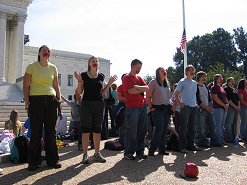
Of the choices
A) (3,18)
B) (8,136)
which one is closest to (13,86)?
(3,18)

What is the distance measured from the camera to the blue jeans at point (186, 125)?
5789 mm

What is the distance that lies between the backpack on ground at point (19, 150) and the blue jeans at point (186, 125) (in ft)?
11.0

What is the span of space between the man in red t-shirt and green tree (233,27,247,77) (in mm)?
53430

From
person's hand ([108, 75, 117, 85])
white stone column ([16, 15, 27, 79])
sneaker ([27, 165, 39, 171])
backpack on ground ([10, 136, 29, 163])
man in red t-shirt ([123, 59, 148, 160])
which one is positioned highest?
white stone column ([16, 15, 27, 79])

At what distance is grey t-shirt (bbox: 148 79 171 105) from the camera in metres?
5.34

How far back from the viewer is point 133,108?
4914 millimetres

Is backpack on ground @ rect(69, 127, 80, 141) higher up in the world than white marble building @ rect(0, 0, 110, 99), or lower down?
lower down

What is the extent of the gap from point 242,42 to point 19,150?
56538mm

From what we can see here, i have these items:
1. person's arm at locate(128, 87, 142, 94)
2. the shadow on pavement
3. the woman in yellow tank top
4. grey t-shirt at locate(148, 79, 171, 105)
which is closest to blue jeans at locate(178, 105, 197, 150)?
grey t-shirt at locate(148, 79, 171, 105)

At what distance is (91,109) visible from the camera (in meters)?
4.58

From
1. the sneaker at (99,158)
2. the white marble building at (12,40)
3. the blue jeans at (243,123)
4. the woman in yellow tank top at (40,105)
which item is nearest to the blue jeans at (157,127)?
the sneaker at (99,158)

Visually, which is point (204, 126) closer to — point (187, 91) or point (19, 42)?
point (187, 91)

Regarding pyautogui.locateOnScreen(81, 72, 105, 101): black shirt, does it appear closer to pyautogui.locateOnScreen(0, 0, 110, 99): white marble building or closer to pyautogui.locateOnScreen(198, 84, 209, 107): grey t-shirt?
pyautogui.locateOnScreen(198, 84, 209, 107): grey t-shirt

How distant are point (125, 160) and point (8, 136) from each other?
104 inches
